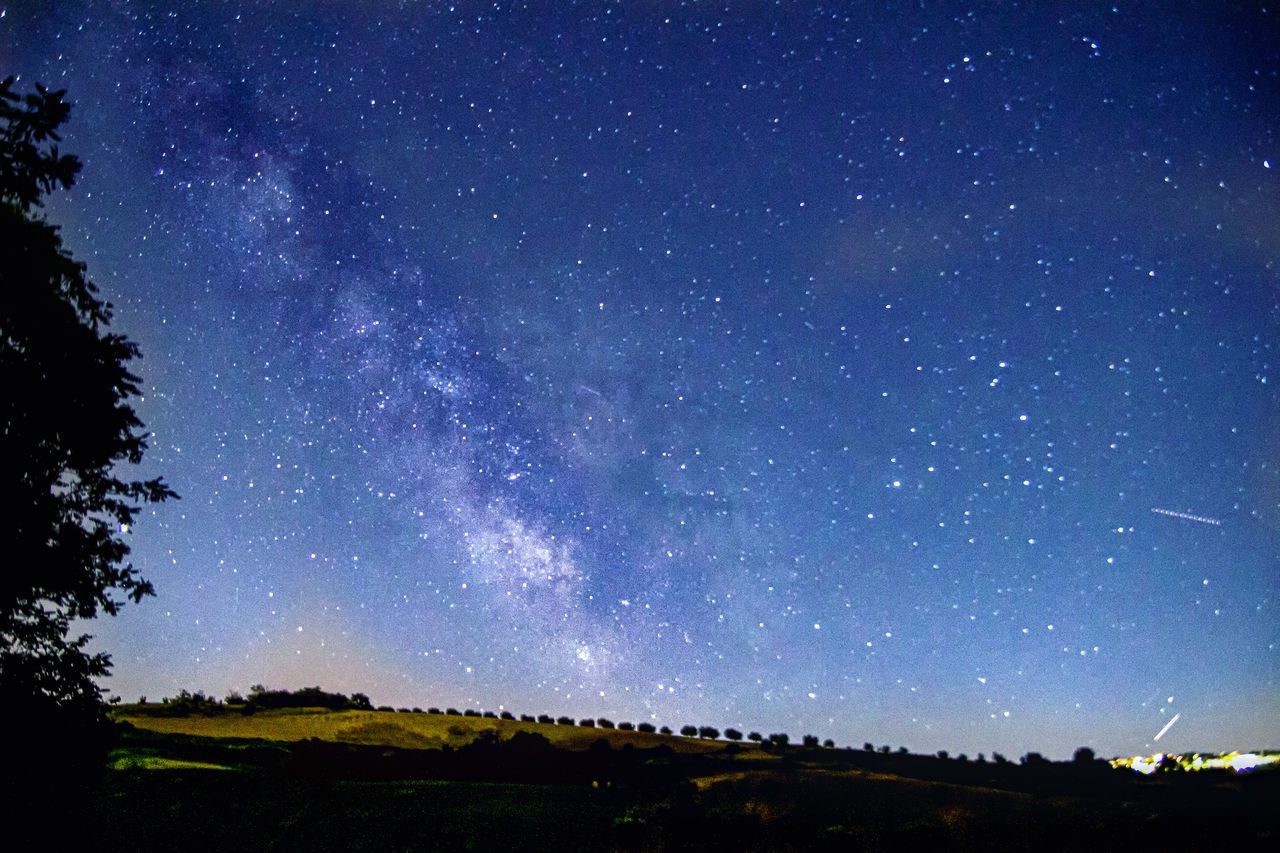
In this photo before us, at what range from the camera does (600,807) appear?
2059 centimetres

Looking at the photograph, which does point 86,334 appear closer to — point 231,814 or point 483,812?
point 231,814

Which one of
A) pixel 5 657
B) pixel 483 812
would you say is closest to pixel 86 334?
pixel 5 657

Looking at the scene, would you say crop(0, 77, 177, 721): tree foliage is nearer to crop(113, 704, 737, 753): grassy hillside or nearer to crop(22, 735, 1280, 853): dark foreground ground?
crop(22, 735, 1280, 853): dark foreground ground

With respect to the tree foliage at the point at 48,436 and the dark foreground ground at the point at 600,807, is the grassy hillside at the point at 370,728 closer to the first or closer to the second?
the dark foreground ground at the point at 600,807

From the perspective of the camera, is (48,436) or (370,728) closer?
(48,436)

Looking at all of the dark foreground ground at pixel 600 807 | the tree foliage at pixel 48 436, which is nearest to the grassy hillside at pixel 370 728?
the dark foreground ground at pixel 600 807

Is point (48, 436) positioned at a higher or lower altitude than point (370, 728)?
higher

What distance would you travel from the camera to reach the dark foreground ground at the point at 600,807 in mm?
16000

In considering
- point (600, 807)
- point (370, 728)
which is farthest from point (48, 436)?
point (370, 728)

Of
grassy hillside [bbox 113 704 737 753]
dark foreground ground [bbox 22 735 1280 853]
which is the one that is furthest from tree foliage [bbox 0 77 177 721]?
grassy hillside [bbox 113 704 737 753]

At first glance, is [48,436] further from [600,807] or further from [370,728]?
[370,728]

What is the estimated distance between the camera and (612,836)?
17.5 m

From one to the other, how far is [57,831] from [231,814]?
8982mm

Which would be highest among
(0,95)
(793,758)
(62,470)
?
(0,95)
